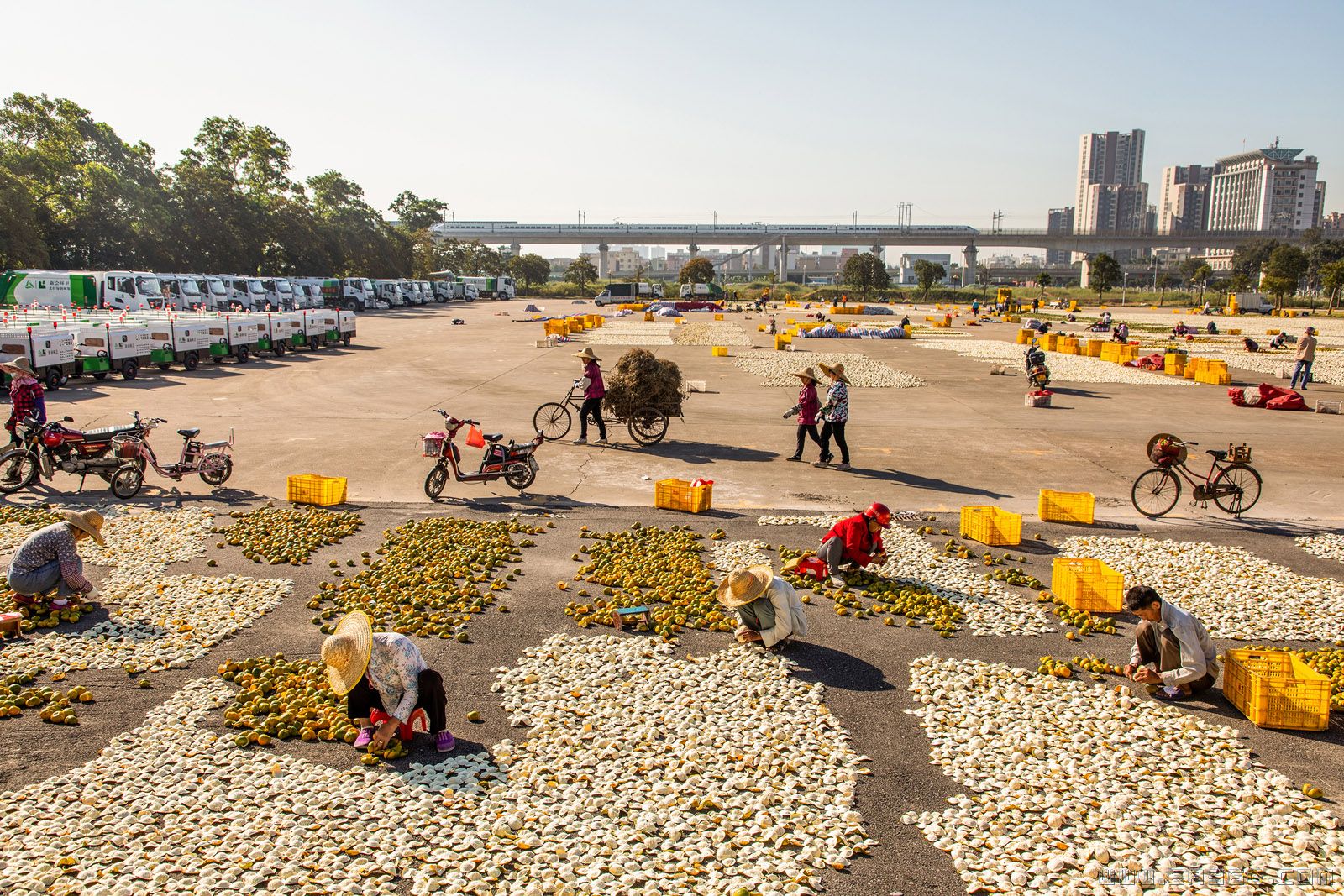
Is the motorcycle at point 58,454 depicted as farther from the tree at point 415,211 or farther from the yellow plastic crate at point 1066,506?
the tree at point 415,211

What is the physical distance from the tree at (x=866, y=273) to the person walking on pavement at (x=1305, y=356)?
69.9 meters

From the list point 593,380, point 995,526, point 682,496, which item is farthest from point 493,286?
point 995,526

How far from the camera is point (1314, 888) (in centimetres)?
550

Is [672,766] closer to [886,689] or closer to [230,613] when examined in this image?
[886,689]

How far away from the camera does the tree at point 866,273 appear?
97375 millimetres

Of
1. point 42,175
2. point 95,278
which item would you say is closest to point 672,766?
point 95,278

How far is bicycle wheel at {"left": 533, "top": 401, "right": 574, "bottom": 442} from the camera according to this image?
19984 mm

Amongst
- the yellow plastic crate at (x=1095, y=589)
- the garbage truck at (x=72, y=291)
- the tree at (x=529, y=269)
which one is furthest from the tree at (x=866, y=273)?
the yellow plastic crate at (x=1095, y=589)

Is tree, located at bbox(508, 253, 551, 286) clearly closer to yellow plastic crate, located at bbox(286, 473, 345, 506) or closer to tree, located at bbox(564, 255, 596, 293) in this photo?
tree, located at bbox(564, 255, 596, 293)

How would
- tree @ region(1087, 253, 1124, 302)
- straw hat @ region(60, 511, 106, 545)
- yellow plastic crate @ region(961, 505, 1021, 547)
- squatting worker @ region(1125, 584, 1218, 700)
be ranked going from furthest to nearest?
tree @ region(1087, 253, 1124, 302) < yellow plastic crate @ region(961, 505, 1021, 547) < straw hat @ region(60, 511, 106, 545) < squatting worker @ region(1125, 584, 1218, 700)

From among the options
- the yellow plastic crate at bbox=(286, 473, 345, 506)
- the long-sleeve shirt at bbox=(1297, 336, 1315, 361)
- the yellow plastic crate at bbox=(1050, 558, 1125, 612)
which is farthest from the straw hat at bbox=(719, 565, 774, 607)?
the long-sleeve shirt at bbox=(1297, 336, 1315, 361)

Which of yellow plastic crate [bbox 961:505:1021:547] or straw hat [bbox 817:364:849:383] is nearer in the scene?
yellow plastic crate [bbox 961:505:1021:547]

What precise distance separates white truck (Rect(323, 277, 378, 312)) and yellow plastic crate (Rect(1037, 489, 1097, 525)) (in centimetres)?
6390

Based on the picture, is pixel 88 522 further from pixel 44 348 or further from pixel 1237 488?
pixel 44 348
